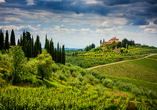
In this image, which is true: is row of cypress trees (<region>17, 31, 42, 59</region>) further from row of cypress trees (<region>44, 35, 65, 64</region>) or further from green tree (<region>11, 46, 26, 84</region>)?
green tree (<region>11, 46, 26, 84</region>)

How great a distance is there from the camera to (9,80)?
2359 centimetres

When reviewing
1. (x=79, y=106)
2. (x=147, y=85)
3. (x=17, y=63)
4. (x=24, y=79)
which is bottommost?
(x=147, y=85)

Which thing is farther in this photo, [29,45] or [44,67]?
[29,45]

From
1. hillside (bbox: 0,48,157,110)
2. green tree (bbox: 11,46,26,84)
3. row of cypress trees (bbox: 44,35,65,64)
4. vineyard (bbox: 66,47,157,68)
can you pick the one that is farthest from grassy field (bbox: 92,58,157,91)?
green tree (bbox: 11,46,26,84)

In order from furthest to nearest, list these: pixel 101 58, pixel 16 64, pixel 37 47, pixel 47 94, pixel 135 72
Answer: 1. pixel 101 58
2. pixel 135 72
3. pixel 37 47
4. pixel 16 64
5. pixel 47 94

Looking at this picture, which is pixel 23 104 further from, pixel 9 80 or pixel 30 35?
pixel 30 35

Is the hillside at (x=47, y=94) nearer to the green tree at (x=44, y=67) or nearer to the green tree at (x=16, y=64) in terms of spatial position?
the green tree at (x=44, y=67)

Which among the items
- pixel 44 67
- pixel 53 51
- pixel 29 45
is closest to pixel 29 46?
pixel 29 45

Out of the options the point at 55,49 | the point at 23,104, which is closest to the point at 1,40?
the point at 55,49

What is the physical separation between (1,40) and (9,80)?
34662 millimetres

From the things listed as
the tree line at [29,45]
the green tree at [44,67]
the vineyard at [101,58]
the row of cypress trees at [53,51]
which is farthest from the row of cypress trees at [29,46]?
the vineyard at [101,58]

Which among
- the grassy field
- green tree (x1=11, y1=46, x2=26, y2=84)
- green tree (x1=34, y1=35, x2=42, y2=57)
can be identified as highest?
green tree (x1=34, y1=35, x2=42, y2=57)

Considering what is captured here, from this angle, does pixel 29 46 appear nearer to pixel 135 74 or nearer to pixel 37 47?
pixel 37 47

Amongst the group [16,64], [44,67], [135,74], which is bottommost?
[135,74]
